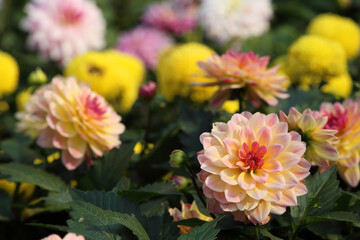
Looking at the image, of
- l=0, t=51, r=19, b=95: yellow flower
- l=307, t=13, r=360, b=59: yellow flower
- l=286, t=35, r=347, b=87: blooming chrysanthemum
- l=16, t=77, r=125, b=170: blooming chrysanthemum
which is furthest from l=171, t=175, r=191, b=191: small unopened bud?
l=307, t=13, r=360, b=59: yellow flower

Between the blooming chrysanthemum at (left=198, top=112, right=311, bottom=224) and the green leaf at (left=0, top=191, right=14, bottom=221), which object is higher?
the blooming chrysanthemum at (left=198, top=112, right=311, bottom=224)

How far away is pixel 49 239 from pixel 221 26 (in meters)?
2.06

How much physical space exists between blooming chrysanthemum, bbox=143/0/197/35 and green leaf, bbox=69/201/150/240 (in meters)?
2.66

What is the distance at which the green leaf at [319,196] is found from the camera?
0.77 meters

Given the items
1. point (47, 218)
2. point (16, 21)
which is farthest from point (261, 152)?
point (16, 21)

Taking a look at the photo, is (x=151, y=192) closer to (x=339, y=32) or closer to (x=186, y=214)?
(x=186, y=214)

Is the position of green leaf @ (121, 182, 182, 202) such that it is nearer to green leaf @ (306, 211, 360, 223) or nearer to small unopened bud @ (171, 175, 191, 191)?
small unopened bud @ (171, 175, 191, 191)

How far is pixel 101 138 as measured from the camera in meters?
1.03

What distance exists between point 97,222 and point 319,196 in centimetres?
35

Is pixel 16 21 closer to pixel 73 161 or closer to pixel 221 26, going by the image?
pixel 221 26

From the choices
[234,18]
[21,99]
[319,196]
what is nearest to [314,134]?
[319,196]

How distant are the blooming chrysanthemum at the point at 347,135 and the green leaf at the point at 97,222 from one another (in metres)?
0.42

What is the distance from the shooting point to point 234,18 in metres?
2.56

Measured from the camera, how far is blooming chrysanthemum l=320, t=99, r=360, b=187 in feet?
2.99
